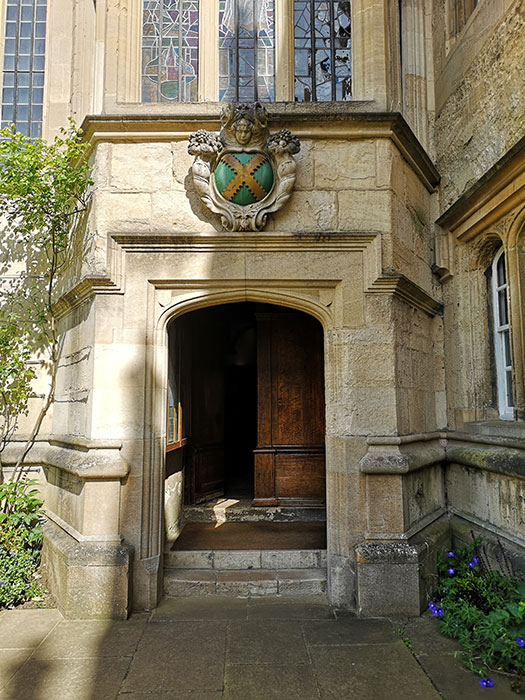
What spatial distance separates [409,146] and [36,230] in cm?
384

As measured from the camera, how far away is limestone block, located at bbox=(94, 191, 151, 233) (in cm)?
424

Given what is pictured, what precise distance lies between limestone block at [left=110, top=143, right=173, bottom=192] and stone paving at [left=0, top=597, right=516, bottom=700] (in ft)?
11.4

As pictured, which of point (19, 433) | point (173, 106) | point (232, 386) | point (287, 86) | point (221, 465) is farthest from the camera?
point (232, 386)

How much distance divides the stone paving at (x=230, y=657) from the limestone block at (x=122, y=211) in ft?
10.2

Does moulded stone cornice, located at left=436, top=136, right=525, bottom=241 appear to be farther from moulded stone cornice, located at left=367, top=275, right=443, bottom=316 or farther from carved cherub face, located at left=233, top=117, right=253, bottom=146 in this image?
carved cherub face, located at left=233, top=117, right=253, bottom=146

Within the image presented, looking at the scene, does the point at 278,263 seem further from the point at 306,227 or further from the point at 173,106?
the point at 173,106

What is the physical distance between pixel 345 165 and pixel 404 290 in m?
1.19

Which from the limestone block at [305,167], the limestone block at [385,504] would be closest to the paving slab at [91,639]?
the limestone block at [385,504]

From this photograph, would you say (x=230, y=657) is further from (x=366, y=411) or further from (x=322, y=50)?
(x=322, y=50)

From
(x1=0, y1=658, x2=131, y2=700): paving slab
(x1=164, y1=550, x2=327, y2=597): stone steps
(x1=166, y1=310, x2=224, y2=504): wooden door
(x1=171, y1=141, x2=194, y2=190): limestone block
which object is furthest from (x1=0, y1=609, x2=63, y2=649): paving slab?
(x1=171, y1=141, x2=194, y2=190): limestone block

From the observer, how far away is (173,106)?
438cm

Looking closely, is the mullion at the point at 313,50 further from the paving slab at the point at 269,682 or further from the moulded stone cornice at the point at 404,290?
the paving slab at the point at 269,682

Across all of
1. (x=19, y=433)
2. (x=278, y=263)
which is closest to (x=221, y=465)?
(x=19, y=433)

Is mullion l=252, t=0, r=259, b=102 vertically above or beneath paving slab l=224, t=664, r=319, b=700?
above
